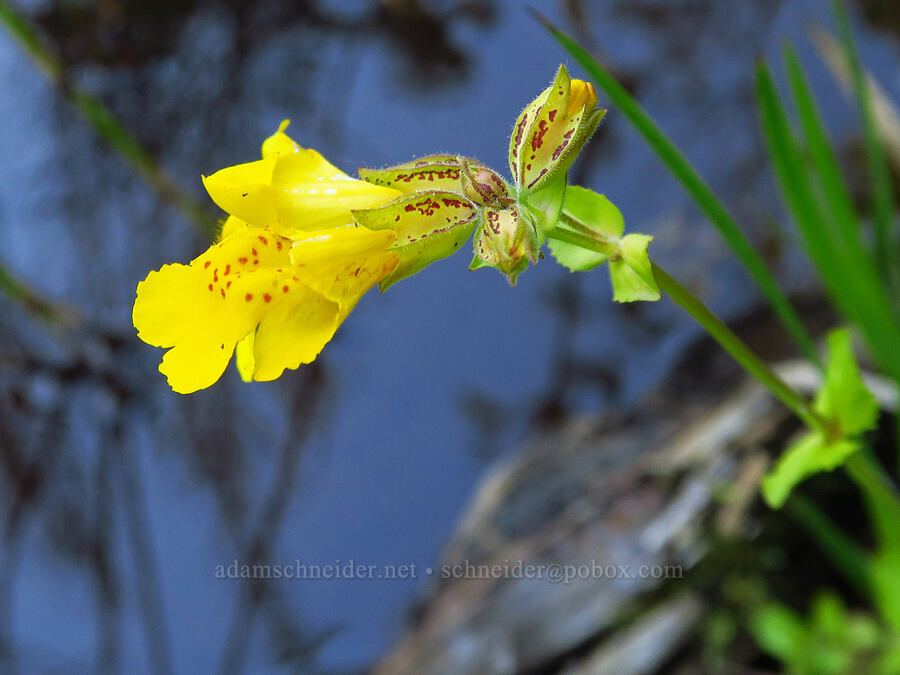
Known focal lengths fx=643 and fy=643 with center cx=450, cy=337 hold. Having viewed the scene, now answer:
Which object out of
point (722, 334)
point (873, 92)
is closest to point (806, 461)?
point (722, 334)

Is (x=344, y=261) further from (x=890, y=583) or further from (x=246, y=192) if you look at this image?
(x=890, y=583)

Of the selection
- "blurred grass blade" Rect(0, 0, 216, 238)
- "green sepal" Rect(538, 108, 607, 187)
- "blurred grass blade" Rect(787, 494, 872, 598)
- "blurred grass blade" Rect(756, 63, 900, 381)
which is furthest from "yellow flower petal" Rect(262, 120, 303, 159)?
"blurred grass blade" Rect(0, 0, 216, 238)

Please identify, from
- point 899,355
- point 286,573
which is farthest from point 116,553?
point 899,355

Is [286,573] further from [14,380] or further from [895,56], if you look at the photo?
[895,56]

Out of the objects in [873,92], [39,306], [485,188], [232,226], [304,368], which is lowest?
[485,188]

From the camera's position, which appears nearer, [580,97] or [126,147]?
[580,97]

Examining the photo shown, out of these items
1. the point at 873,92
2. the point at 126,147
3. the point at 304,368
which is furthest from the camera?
the point at 304,368

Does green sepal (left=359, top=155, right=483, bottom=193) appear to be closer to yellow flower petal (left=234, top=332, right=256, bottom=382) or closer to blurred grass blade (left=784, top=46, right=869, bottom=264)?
yellow flower petal (left=234, top=332, right=256, bottom=382)

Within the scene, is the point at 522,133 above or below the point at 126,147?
below
